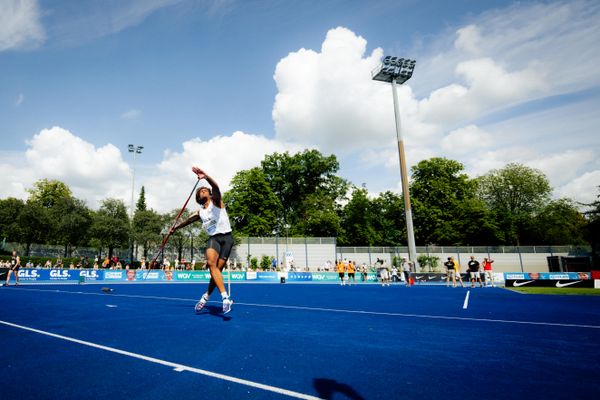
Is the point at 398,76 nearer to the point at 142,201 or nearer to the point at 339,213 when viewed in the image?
the point at 339,213

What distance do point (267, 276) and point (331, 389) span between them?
29.0 metres

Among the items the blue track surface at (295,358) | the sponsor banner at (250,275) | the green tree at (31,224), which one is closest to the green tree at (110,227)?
the green tree at (31,224)

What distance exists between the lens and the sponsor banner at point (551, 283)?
68.8 ft

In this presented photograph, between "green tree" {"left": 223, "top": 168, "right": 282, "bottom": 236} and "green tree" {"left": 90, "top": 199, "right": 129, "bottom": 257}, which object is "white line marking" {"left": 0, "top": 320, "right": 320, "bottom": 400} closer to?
"green tree" {"left": 90, "top": 199, "right": 129, "bottom": 257}

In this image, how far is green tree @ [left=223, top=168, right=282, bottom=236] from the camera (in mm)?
48312

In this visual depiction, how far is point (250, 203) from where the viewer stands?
49500 mm

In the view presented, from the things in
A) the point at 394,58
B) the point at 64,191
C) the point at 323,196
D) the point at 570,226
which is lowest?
the point at 570,226

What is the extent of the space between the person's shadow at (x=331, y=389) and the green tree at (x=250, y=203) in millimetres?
44768

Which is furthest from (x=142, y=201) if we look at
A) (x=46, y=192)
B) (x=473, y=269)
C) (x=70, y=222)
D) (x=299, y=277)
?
(x=473, y=269)

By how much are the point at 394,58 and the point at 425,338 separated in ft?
133

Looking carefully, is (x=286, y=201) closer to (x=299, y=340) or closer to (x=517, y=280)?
(x=517, y=280)

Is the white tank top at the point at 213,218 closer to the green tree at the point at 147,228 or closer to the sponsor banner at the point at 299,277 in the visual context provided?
the sponsor banner at the point at 299,277

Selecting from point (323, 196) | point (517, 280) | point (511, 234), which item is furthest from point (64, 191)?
point (511, 234)

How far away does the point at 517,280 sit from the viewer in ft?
74.1
